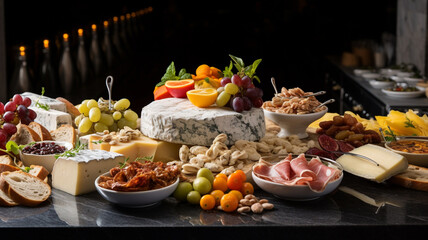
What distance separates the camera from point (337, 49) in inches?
316

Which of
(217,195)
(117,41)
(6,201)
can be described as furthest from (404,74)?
(6,201)

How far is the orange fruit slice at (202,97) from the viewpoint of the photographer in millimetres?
2582

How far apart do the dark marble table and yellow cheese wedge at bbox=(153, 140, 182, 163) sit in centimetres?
36

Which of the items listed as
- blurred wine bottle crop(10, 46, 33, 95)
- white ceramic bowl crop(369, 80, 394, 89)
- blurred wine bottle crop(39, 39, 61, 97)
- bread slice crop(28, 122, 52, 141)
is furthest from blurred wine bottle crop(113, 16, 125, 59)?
bread slice crop(28, 122, 52, 141)

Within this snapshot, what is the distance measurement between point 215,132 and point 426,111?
265 centimetres

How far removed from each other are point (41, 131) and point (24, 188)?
518mm

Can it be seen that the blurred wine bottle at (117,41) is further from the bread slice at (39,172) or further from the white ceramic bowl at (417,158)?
the white ceramic bowl at (417,158)

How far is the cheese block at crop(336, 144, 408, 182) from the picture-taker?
230 centimetres

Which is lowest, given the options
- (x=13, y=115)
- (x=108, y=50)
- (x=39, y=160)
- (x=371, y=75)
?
(x=371, y=75)

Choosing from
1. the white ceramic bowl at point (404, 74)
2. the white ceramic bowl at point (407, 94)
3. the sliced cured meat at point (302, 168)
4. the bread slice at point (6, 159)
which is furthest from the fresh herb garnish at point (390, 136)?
the white ceramic bowl at point (404, 74)

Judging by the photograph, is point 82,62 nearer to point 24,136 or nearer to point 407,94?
point 24,136

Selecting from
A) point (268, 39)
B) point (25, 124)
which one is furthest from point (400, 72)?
point (25, 124)

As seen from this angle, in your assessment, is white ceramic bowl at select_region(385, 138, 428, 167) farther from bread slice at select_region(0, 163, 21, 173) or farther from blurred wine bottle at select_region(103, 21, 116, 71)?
blurred wine bottle at select_region(103, 21, 116, 71)

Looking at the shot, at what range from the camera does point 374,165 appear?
2344 mm
